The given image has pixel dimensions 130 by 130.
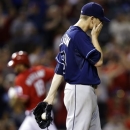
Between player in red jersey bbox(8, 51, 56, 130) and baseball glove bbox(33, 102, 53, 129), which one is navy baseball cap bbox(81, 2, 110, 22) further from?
player in red jersey bbox(8, 51, 56, 130)

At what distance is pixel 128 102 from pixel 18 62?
145 inches

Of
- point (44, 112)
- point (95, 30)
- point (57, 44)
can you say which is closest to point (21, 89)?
point (44, 112)

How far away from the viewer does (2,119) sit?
11.0 meters

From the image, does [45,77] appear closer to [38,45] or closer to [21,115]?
[21,115]

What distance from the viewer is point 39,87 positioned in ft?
27.4

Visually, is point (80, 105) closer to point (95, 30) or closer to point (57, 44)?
point (95, 30)

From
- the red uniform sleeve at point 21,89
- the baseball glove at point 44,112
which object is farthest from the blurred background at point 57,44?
the baseball glove at point 44,112

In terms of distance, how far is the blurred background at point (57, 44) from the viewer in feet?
37.0

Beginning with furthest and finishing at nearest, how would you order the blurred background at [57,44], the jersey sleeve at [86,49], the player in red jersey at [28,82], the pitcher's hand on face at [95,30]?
the blurred background at [57,44], the player in red jersey at [28,82], the pitcher's hand on face at [95,30], the jersey sleeve at [86,49]

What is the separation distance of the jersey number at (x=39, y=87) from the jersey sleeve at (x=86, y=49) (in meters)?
2.19

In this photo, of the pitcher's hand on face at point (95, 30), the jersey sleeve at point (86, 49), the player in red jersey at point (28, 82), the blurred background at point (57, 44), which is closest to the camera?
the jersey sleeve at point (86, 49)

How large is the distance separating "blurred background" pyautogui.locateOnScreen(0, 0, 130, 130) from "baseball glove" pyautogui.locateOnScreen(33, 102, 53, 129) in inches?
161

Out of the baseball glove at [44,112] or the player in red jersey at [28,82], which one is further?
the player in red jersey at [28,82]

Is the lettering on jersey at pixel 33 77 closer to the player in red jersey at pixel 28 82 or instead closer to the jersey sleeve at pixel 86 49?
the player in red jersey at pixel 28 82
